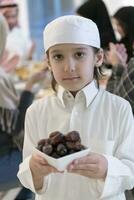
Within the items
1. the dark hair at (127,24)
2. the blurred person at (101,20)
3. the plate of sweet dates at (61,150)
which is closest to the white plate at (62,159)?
the plate of sweet dates at (61,150)

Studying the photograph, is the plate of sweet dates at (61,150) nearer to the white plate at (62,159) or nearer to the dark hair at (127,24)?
the white plate at (62,159)

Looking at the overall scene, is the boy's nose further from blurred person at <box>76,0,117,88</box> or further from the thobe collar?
blurred person at <box>76,0,117,88</box>

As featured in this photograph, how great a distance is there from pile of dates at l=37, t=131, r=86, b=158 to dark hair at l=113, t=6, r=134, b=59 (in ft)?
4.63

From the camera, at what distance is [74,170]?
111cm

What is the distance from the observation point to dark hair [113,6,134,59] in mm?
2400

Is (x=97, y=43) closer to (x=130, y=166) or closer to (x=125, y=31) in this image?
(x=130, y=166)

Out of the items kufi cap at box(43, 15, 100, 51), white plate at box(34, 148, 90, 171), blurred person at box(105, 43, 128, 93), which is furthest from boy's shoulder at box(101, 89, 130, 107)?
blurred person at box(105, 43, 128, 93)

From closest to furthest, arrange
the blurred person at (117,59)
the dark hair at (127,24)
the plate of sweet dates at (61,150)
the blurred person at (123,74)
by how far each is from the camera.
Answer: the plate of sweet dates at (61,150), the blurred person at (123,74), the blurred person at (117,59), the dark hair at (127,24)

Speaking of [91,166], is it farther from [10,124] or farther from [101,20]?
[101,20]

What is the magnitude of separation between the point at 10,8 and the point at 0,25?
169 cm

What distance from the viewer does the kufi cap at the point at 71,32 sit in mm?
1218

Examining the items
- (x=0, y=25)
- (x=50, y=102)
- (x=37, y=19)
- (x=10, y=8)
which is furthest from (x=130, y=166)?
(x=37, y=19)

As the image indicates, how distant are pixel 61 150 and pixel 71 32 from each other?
357mm

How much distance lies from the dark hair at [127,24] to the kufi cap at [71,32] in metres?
1.16
